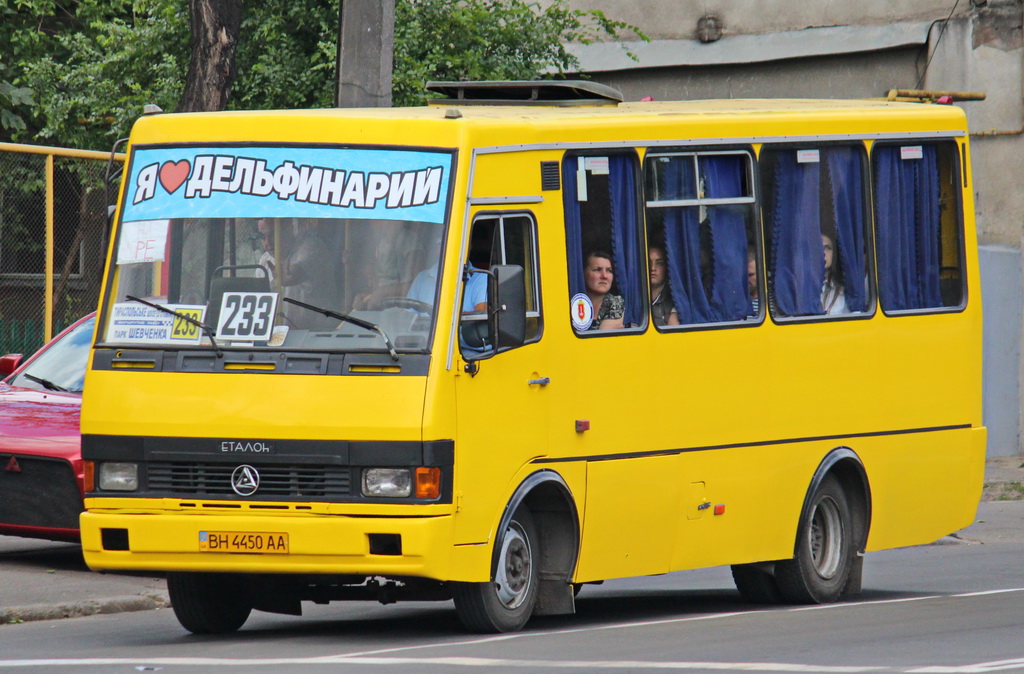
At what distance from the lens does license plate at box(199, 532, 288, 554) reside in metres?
8.95

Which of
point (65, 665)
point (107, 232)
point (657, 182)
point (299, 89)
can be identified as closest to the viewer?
point (65, 665)

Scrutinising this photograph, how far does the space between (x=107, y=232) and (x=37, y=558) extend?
4577 millimetres

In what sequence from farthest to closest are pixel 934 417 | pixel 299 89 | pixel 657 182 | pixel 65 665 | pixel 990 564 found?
pixel 299 89 → pixel 990 564 → pixel 934 417 → pixel 657 182 → pixel 65 665

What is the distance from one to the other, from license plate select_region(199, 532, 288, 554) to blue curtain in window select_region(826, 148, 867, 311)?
4.55 m

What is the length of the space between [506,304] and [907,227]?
14.0ft

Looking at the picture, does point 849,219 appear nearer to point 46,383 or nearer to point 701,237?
point 701,237

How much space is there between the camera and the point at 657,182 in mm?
10656

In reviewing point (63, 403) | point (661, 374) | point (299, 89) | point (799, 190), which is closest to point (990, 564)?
point (799, 190)

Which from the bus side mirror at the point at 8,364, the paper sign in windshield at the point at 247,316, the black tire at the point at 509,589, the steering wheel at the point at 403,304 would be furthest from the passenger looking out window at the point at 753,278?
the bus side mirror at the point at 8,364

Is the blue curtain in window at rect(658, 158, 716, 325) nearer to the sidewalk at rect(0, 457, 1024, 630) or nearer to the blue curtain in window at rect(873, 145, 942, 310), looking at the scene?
the blue curtain in window at rect(873, 145, 942, 310)

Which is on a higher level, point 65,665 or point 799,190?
point 799,190

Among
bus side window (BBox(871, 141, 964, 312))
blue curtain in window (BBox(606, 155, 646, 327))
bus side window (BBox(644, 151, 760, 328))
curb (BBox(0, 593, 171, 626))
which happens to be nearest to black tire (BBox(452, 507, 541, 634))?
blue curtain in window (BBox(606, 155, 646, 327))

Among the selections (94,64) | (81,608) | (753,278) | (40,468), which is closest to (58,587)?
(81,608)

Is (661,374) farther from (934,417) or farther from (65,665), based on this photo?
(65,665)
